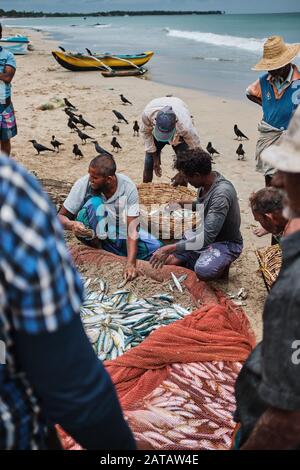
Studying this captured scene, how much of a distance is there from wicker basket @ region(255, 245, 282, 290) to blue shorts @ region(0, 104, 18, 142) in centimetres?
438

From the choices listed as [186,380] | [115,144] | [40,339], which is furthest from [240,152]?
[40,339]

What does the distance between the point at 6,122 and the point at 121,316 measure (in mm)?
4211

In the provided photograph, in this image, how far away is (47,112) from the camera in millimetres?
13391

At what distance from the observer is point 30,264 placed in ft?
3.22

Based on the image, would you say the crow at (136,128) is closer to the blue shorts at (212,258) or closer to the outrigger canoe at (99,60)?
the blue shorts at (212,258)

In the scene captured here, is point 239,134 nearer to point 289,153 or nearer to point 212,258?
point 212,258

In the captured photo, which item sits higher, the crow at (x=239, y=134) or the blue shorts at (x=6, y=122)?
the blue shorts at (x=6, y=122)

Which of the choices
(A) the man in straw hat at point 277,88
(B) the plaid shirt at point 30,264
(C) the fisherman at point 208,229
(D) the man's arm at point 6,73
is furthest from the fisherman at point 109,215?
(B) the plaid shirt at point 30,264

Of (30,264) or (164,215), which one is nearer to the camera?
(30,264)

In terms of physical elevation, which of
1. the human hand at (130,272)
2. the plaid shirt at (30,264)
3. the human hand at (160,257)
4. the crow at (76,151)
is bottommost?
the human hand at (130,272)

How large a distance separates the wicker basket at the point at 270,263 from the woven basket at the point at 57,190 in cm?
285

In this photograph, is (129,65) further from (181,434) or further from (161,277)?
(181,434)

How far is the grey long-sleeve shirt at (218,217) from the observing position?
4.67 metres
